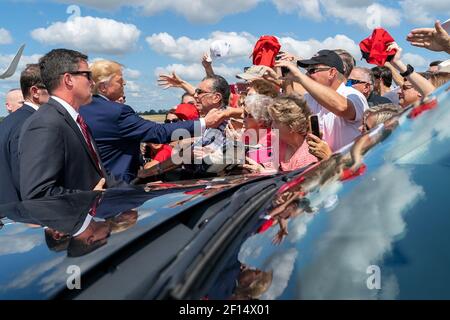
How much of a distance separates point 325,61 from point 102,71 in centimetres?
184

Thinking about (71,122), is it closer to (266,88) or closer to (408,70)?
(266,88)

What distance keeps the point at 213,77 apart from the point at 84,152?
2.22 meters

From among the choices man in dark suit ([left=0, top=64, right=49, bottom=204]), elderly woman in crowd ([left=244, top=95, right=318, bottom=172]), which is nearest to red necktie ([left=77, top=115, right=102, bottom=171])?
man in dark suit ([left=0, top=64, right=49, bottom=204])

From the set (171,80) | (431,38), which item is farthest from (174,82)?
(431,38)

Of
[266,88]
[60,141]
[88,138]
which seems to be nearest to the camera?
[60,141]

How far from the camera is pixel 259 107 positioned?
12.1 ft

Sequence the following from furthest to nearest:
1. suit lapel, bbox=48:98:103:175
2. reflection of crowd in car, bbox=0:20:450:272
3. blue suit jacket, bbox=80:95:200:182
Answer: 1. blue suit jacket, bbox=80:95:200:182
2. suit lapel, bbox=48:98:103:175
3. reflection of crowd in car, bbox=0:20:450:272

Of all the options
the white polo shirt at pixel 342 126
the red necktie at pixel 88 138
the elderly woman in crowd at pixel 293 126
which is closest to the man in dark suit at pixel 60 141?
the red necktie at pixel 88 138

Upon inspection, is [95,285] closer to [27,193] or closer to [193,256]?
[193,256]

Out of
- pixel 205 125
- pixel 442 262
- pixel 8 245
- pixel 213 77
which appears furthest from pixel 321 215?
pixel 213 77

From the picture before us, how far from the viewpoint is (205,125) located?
4.07 m

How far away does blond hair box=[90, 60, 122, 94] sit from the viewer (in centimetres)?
397

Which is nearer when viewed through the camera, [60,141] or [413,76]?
[60,141]

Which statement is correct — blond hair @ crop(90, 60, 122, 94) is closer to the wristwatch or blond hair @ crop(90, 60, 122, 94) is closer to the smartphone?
the smartphone
